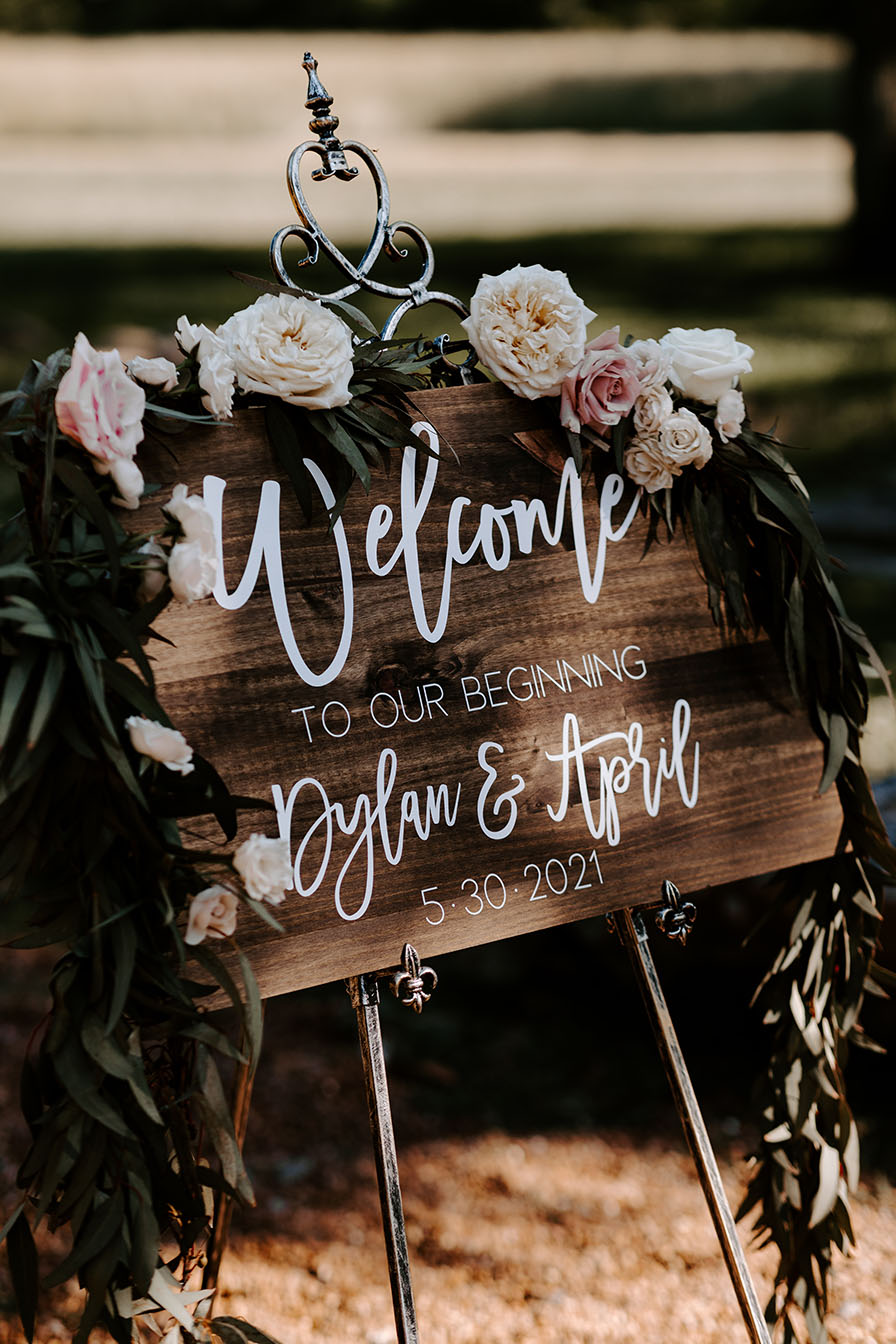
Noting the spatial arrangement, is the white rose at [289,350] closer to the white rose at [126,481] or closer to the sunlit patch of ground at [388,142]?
the white rose at [126,481]

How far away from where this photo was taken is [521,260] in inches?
272

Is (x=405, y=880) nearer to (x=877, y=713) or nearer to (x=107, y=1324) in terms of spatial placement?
(x=107, y=1324)

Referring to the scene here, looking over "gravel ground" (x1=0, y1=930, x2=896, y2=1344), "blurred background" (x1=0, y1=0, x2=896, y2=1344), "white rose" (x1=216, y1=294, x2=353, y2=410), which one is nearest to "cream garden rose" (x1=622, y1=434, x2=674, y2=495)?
"white rose" (x1=216, y1=294, x2=353, y2=410)

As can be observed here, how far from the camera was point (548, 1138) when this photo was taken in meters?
2.26

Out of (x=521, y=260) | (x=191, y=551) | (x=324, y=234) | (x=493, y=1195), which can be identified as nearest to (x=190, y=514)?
(x=191, y=551)

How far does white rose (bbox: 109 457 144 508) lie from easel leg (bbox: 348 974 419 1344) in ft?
1.73

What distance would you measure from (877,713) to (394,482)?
2.63 m

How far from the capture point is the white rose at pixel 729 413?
1.42m

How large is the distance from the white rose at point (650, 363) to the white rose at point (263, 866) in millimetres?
675

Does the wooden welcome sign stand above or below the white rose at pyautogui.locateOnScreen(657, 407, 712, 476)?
below

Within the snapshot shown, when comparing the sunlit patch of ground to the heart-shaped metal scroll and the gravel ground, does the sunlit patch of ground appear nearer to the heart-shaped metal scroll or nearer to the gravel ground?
the gravel ground

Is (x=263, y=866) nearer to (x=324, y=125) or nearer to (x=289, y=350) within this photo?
(x=289, y=350)

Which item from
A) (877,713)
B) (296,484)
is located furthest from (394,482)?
(877,713)

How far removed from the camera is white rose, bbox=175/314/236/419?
1.13 metres
